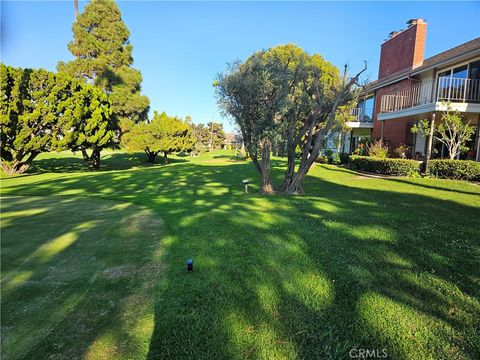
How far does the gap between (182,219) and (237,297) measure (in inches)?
145

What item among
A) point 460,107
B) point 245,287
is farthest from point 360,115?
point 245,287

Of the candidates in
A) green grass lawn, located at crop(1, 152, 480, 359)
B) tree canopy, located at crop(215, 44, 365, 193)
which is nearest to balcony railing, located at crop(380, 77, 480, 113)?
tree canopy, located at crop(215, 44, 365, 193)

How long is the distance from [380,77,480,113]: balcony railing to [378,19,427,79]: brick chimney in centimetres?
243

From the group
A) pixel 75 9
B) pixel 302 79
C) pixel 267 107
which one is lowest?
pixel 267 107

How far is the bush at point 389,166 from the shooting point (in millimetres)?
14781

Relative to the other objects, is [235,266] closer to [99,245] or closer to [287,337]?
[287,337]

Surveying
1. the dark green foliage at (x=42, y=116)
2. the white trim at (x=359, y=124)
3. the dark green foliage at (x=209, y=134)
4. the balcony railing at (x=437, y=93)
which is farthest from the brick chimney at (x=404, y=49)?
the dark green foliage at (x=209, y=134)

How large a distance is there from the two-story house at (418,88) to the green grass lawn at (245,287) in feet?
27.5

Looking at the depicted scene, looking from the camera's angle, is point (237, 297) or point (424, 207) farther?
point (424, 207)

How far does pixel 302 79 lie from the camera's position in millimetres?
10102

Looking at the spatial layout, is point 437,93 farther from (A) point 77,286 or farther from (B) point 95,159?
(B) point 95,159

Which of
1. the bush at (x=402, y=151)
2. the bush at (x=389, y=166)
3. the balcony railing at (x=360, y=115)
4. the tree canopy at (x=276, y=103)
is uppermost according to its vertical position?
the balcony railing at (x=360, y=115)

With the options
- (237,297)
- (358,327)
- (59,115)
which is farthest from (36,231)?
(59,115)

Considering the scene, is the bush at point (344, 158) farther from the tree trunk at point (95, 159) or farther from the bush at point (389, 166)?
the tree trunk at point (95, 159)
